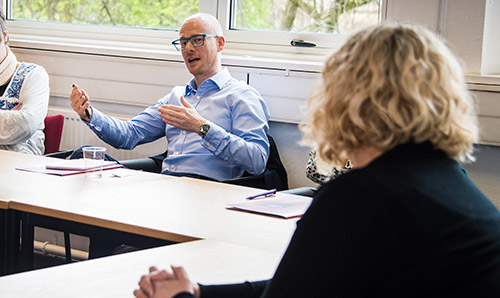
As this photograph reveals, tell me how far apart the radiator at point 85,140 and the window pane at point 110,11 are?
728mm

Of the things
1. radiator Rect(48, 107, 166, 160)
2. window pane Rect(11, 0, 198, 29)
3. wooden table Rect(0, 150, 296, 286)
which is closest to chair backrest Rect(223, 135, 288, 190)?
wooden table Rect(0, 150, 296, 286)

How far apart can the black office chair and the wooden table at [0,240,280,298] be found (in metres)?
1.29

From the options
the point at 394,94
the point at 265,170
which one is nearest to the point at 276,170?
the point at 265,170

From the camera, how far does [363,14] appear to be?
3.49 meters

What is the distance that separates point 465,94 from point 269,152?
2053 mm

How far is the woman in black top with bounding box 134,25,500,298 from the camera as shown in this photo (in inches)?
36.6

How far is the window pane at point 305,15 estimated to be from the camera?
350 centimetres

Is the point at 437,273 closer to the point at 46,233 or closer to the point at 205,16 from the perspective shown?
the point at 205,16

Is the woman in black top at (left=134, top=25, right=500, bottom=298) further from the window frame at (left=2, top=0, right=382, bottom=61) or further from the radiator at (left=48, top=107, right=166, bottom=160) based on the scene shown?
the radiator at (left=48, top=107, right=166, bottom=160)

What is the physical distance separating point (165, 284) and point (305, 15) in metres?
2.77

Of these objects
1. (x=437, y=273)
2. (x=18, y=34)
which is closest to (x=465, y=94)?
(x=437, y=273)

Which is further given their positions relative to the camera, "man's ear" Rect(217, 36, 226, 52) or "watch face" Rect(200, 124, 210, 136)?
"man's ear" Rect(217, 36, 226, 52)

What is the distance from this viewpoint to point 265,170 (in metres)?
3.04

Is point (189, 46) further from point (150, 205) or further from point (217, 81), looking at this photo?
point (150, 205)
